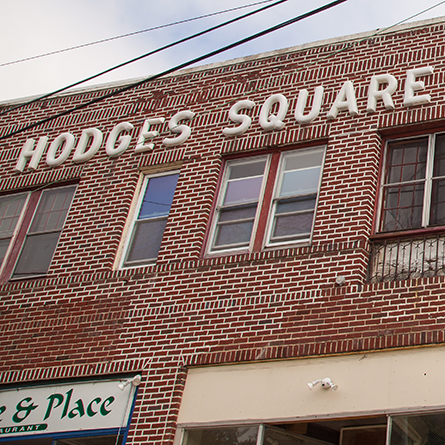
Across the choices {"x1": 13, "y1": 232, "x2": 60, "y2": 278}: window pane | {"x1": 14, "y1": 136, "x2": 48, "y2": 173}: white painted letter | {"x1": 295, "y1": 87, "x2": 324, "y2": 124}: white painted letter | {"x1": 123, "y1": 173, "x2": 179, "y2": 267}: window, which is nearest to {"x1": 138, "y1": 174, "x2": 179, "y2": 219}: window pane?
{"x1": 123, "y1": 173, "x2": 179, "y2": 267}: window

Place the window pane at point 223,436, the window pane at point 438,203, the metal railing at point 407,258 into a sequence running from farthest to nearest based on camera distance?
the window pane at point 438,203
the metal railing at point 407,258
the window pane at point 223,436

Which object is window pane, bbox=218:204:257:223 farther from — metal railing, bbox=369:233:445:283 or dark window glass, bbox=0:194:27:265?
dark window glass, bbox=0:194:27:265

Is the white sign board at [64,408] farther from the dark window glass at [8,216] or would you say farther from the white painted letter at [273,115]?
the white painted letter at [273,115]

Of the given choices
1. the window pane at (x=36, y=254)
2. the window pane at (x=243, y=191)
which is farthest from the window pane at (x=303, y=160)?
the window pane at (x=36, y=254)

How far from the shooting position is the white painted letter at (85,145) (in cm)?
1351

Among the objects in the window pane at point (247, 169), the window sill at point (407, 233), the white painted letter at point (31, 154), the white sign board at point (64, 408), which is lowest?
the white sign board at point (64, 408)

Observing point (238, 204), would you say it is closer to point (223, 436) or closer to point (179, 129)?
point (179, 129)

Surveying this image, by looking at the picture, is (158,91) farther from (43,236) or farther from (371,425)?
(371,425)

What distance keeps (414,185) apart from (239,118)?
318cm

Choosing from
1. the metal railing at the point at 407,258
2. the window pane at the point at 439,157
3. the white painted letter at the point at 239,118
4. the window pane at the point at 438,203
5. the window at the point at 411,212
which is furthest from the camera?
the white painted letter at the point at 239,118

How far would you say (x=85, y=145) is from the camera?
45.1 feet

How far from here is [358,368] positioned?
9180 millimetres

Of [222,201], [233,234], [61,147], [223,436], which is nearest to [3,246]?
[61,147]

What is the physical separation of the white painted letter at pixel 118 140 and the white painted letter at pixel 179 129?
0.75 meters
